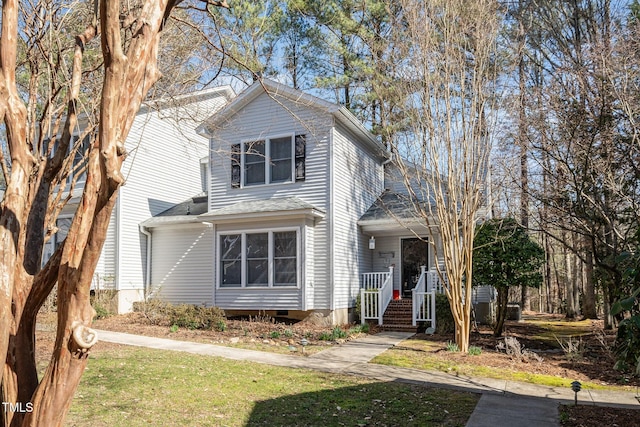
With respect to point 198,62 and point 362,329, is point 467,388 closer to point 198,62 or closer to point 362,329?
point 362,329

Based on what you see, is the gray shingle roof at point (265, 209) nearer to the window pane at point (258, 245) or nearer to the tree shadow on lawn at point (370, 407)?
the window pane at point (258, 245)

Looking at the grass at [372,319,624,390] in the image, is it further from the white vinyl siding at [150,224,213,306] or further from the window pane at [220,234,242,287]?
the white vinyl siding at [150,224,213,306]

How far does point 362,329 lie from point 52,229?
9046 millimetres

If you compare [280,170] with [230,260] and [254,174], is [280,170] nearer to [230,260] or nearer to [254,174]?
[254,174]

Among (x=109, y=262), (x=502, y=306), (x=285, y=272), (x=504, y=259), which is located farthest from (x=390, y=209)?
(x=109, y=262)

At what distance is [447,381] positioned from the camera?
7422mm

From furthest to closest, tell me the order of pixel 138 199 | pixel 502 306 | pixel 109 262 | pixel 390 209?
pixel 138 199 → pixel 390 209 → pixel 109 262 → pixel 502 306

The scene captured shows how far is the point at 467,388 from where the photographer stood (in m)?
6.96

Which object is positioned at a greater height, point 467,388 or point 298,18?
point 298,18

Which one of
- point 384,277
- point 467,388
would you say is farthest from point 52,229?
point 384,277

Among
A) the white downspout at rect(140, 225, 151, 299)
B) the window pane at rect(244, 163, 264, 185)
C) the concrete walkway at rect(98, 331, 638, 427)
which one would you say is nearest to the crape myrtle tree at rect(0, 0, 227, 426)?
the concrete walkway at rect(98, 331, 638, 427)

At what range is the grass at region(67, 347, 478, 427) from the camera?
5199 millimetres

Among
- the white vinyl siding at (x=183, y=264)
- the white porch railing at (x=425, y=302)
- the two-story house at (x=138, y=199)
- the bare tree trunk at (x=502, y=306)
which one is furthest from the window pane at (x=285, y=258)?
the bare tree trunk at (x=502, y=306)

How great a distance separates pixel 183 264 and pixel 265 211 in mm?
4448
